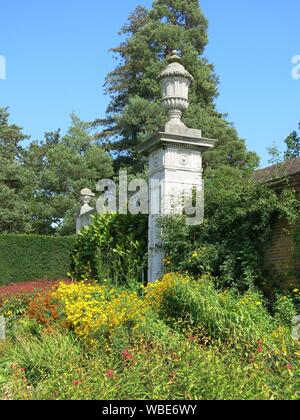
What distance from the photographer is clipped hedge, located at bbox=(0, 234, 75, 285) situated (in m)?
15.6

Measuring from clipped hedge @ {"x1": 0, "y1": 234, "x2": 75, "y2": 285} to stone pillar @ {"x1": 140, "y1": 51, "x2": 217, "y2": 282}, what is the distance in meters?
7.85

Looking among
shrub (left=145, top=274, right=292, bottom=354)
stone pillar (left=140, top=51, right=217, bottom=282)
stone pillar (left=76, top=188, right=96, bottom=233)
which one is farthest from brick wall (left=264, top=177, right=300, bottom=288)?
stone pillar (left=76, top=188, right=96, bottom=233)

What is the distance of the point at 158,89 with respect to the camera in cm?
2395

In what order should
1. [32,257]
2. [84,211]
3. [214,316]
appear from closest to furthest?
[214,316] < [84,211] < [32,257]

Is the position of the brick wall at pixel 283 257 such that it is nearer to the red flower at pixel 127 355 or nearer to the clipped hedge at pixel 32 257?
the red flower at pixel 127 355

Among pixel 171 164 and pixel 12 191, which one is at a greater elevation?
pixel 12 191

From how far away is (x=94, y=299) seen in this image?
6258 millimetres

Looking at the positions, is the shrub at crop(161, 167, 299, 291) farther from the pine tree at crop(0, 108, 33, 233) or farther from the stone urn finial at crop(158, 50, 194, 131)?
the pine tree at crop(0, 108, 33, 233)

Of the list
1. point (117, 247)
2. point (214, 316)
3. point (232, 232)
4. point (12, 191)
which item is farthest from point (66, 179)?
point (214, 316)

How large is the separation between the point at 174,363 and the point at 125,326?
115 centimetres

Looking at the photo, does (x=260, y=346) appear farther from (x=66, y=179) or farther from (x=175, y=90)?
(x=66, y=179)

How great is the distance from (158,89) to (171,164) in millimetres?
17030
